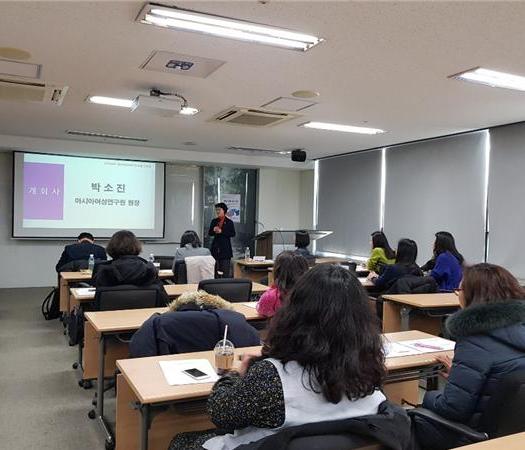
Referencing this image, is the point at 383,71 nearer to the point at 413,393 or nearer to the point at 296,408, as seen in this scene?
the point at 413,393

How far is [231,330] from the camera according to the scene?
249cm

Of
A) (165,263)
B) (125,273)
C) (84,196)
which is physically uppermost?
(84,196)

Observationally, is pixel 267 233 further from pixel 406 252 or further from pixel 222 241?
pixel 406 252

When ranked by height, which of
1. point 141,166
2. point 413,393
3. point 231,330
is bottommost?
point 413,393

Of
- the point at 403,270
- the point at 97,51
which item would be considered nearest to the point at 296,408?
the point at 97,51

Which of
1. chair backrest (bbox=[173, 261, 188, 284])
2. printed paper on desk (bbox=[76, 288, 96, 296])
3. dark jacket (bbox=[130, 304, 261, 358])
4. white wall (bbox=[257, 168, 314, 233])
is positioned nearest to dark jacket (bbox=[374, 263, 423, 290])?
chair backrest (bbox=[173, 261, 188, 284])

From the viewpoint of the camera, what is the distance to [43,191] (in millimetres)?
8188

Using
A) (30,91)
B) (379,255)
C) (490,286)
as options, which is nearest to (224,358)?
(490,286)

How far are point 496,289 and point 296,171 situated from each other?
866 cm

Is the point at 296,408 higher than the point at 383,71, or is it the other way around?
the point at 383,71

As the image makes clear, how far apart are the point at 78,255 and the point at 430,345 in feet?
15.2

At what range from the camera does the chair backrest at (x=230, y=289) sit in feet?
13.1

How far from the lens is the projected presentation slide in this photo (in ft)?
26.6

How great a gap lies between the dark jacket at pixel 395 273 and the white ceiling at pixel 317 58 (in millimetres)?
1705
